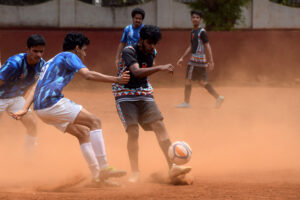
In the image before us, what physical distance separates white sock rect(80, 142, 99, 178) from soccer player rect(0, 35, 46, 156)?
1.23 m

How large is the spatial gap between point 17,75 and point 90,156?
4.97ft

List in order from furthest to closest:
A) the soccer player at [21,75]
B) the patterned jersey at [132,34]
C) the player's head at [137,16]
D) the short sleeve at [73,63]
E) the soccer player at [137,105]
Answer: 1. the patterned jersey at [132,34]
2. the player's head at [137,16]
3. the soccer player at [21,75]
4. the soccer player at [137,105]
5. the short sleeve at [73,63]

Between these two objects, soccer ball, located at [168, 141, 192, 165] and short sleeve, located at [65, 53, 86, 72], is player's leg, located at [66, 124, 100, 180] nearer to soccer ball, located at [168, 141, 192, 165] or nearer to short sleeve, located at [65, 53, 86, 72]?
short sleeve, located at [65, 53, 86, 72]

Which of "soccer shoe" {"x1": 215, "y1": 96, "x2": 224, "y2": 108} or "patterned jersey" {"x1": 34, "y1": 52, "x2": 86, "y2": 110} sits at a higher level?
"patterned jersey" {"x1": 34, "y1": 52, "x2": 86, "y2": 110}

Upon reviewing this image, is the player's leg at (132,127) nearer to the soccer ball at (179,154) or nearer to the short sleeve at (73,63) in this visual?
the soccer ball at (179,154)

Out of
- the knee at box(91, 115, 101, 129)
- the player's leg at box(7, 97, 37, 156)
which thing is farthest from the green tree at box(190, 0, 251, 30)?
the knee at box(91, 115, 101, 129)

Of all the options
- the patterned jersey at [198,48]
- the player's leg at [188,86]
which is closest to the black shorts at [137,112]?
the player's leg at [188,86]

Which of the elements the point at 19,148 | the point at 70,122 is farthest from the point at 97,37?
the point at 70,122

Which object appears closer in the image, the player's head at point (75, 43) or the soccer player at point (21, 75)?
the player's head at point (75, 43)

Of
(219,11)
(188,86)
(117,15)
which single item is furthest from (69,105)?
(117,15)

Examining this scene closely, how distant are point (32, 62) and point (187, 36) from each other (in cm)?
1082

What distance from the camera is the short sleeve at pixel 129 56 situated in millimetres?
5697

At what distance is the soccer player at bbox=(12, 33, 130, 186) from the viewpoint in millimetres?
5453

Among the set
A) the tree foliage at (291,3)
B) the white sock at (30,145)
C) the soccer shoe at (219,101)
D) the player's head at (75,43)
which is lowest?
the white sock at (30,145)
